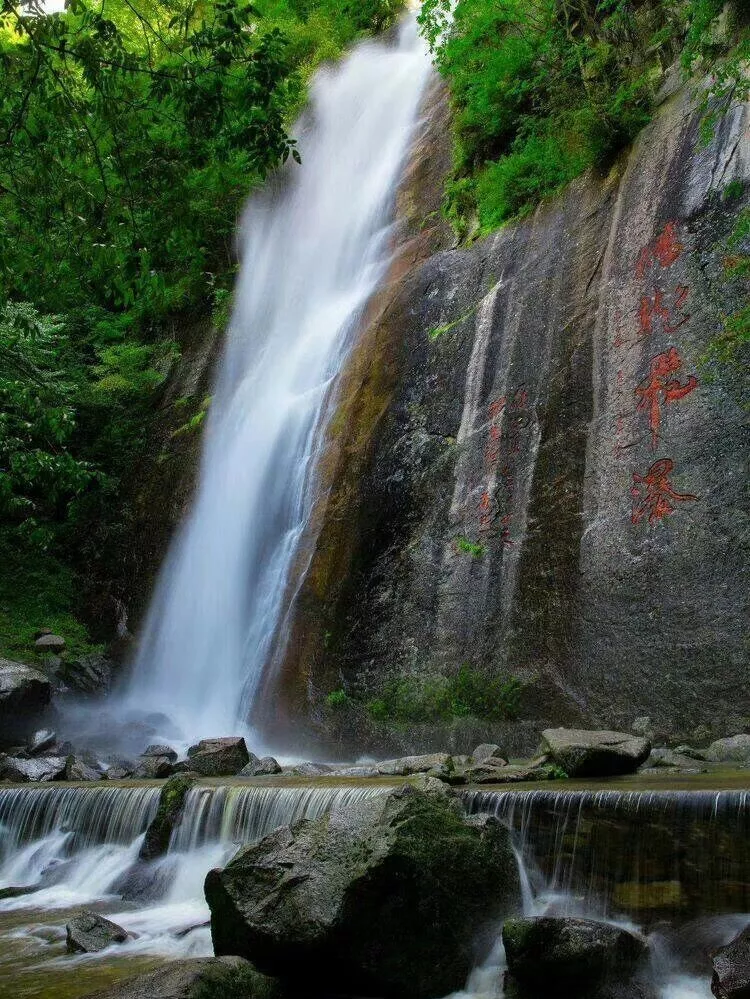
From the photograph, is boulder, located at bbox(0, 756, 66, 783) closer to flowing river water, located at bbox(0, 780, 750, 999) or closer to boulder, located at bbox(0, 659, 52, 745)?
boulder, located at bbox(0, 659, 52, 745)

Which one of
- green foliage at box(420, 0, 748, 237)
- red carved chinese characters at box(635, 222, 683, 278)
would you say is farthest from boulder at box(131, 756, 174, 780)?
green foliage at box(420, 0, 748, 237)

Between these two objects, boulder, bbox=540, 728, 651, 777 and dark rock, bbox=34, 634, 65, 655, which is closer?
boulder, bbox=540, 728, 651, 777

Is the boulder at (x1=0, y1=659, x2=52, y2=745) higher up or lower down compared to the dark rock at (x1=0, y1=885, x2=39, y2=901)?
higher up

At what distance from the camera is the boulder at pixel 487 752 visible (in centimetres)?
704

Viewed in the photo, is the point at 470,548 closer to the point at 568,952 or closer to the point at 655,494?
the point at 655,494

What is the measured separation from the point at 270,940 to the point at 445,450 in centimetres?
662

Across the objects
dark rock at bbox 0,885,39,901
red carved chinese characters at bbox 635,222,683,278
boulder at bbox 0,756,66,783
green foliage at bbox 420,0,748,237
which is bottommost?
dark rock at bbox 0,885,39,901

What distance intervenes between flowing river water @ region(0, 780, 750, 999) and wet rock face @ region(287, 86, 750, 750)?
2245 millimetres

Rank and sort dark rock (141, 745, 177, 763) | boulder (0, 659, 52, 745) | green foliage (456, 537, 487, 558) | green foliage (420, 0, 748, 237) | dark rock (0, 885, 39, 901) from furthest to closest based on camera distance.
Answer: boulder (0, 659, 52, 745) → dark rock (141, 745, 177, 763) → green foliage (420, 0, 748, 237) → green foliage (456, 537, 487, 558) → dark rock (0, 885, 39, 901)

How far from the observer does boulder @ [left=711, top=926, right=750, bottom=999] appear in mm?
3264

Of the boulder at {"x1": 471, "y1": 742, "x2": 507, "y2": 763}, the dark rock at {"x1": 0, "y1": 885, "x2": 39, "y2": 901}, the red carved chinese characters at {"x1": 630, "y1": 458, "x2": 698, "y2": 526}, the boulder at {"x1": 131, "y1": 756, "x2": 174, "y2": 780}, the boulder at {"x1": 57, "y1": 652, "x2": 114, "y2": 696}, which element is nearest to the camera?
the dark rock at {"x1": 0, "y1": 885, "x2": 39, "y2": 901}

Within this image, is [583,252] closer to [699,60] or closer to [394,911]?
[699,60]

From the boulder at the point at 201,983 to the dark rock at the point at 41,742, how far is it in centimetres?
793

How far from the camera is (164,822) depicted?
21.2 feet
